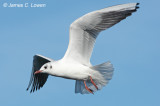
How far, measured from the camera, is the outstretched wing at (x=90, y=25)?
33.1ft

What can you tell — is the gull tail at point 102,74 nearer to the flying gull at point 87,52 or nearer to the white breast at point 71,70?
the flying gull at point 87,52

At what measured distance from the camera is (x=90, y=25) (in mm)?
10352

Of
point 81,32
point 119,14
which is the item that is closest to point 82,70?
point 81,32

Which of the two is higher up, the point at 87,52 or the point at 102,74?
the point at 87,52

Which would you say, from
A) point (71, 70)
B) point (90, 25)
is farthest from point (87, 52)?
point (90, 25)

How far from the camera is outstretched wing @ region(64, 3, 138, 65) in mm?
10096

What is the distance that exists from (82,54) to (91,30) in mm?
752

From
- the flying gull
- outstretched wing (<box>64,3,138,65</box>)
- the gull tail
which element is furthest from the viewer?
the gull tail

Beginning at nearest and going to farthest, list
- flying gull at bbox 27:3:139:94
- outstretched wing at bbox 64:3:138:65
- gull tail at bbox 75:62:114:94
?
1. outstretched wing at bbox 64:3:138:65
2. flying gull at bbox 27:3:139:94
3. gull tail at bbox 75:62:114:94

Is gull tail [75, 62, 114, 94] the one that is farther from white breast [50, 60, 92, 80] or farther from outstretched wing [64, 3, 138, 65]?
outstretched wing [64, 3, 138, 65]

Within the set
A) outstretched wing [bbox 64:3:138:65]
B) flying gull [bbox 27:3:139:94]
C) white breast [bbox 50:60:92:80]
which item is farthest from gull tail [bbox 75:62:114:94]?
outstretched wing [bbox 64:3:138:65]

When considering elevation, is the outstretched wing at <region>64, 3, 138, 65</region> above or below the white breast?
above

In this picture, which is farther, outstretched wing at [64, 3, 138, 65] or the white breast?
the white breast

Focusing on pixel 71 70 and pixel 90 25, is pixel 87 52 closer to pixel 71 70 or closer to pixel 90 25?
pixel 71 70
